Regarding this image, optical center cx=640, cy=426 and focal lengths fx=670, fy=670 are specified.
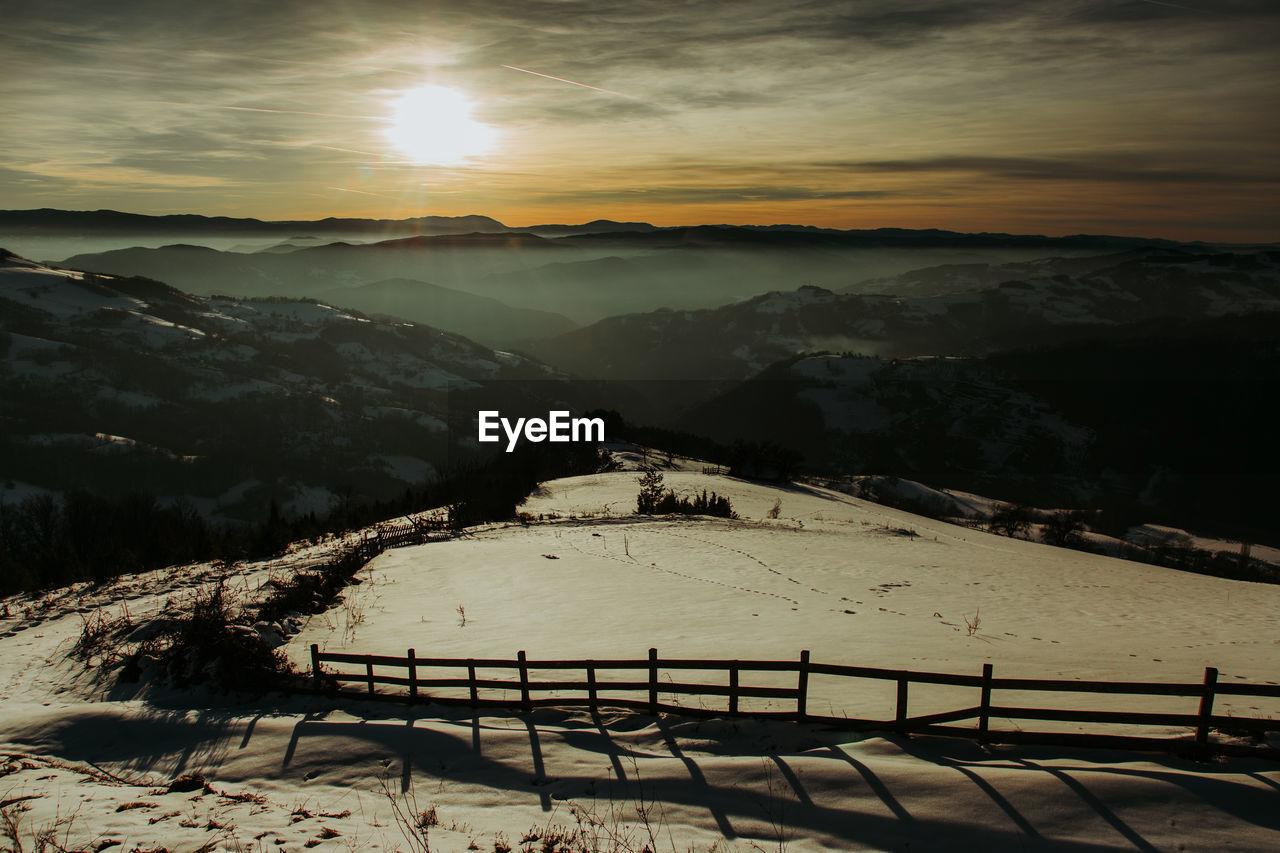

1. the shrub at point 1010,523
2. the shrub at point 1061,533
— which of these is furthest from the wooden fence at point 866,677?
the shrub at point 1010,523

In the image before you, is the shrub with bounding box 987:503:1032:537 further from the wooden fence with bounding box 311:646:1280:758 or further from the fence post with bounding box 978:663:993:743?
the fence post with bounding box 978:663:993:743

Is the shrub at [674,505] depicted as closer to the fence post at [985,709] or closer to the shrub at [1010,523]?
the shrub at [1010,523]

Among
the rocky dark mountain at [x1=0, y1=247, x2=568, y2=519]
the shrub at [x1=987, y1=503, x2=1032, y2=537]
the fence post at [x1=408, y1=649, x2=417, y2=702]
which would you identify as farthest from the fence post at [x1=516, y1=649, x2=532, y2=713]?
the rocky dark mountain at [x1=0, y1=247, x2=568, y2=519]

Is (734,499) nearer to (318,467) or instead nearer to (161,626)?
(161,626)

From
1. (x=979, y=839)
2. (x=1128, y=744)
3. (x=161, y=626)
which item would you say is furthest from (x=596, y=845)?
(x=161, y=626)

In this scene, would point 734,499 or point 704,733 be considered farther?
point 734,499

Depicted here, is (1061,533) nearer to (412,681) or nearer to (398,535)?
(398,535)

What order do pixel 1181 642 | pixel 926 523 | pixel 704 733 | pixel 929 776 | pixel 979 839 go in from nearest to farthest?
pixel 979 839
pixel 929 776
pixel 704 733
pixel 1181 642
pixel 926 523

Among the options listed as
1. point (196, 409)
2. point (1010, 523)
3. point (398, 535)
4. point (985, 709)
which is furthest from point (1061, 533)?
point (196, 409)
